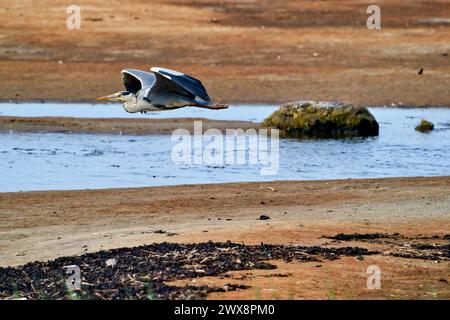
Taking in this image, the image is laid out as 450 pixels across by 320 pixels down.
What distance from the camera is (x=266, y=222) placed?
11648mm

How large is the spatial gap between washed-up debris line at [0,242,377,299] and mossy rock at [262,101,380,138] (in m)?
10.0

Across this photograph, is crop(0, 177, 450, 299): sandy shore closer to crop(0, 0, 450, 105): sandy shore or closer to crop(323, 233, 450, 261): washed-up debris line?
crop(323, 233, 450, 261): washed-up debris line

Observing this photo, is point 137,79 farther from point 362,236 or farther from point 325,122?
point 325,122

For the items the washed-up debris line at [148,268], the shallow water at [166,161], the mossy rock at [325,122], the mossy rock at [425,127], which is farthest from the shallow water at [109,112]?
the washed-up debris line at [148,268]

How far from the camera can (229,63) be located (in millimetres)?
28297

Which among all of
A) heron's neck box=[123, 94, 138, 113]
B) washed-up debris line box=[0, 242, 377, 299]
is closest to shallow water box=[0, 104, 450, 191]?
heron's neck box=[123, 94, 138, 113]

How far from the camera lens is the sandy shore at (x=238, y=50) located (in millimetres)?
25375

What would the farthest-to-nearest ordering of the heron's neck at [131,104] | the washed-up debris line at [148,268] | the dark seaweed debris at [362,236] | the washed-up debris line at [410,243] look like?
the heron's neck at [131,104], the dark seaweed debris at [362,236], the washed-up debris line at [410,243], the washed-up debris line at [148,268]

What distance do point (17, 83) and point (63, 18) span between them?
306 inches

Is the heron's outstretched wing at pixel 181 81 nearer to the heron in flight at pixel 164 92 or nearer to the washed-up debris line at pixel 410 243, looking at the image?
the heron in flight at pixel 164 92

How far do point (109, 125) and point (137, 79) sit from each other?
8540 mm

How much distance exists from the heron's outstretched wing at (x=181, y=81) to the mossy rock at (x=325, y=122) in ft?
27.7

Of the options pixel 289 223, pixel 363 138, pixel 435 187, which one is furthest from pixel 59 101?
pixel 289 223

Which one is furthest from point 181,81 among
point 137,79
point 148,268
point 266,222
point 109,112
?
point 109,112
